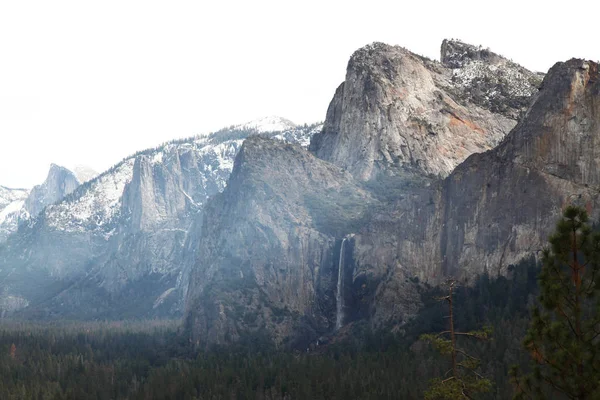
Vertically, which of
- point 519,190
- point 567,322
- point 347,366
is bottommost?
point 347,366

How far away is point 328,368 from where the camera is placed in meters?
154

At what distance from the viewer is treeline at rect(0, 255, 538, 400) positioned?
447 ft

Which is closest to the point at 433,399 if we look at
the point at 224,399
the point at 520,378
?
the point at 520,378

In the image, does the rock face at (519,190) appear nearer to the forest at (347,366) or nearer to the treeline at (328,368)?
the forest at (347,366)

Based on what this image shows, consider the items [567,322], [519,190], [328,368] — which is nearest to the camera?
[567,322]

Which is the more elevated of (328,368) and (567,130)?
(567,130)

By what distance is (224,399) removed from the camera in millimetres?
147750

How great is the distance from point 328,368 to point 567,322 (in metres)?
110

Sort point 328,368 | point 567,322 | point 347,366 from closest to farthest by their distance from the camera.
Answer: point 567,322 < point 328,368 < point 347,366

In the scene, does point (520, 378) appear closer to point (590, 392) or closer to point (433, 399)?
point (590, 392)

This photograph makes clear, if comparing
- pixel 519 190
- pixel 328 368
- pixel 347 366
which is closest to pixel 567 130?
pixel 519 190

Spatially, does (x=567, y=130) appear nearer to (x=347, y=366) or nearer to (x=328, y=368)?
(x=347, y=366)

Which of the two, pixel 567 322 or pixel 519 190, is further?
pixel 519 190

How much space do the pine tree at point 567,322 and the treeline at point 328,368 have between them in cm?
7165
